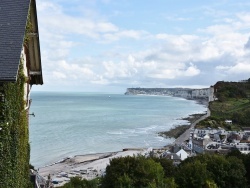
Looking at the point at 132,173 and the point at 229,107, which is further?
the point at 229,107

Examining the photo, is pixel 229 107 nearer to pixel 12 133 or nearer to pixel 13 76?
pixel 12 133

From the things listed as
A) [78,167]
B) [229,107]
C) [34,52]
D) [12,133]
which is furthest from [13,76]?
[229,107]

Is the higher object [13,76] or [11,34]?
[11,34]

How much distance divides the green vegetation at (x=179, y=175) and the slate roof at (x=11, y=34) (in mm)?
23440

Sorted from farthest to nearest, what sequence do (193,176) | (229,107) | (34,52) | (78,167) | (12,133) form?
(229,107) < (78,167) < (193,176) < (34,52) < (12,133)

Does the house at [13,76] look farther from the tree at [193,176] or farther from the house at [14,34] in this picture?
the tree at [193,176]

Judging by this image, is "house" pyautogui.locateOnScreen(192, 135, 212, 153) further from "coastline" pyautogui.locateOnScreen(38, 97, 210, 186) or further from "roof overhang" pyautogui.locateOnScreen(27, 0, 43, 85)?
"roof overhang" pyautogui.locateOnScreen(27, 0, 43, 85)

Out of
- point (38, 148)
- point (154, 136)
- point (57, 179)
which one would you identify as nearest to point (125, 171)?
point (57, 179)

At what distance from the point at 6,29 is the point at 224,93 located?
16427 cm

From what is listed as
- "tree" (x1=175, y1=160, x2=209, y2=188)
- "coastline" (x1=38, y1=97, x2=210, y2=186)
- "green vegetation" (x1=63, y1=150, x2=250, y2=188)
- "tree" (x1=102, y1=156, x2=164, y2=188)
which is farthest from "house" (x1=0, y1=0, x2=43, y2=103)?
"coastline" (x1=38, y1=97, x2=210, y2=186)

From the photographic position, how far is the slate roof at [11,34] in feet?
17.1

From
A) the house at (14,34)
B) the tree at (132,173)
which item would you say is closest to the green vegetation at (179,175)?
the tree at (132,173)

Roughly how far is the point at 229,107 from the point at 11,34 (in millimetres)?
139476

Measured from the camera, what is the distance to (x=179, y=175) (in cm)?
3188
